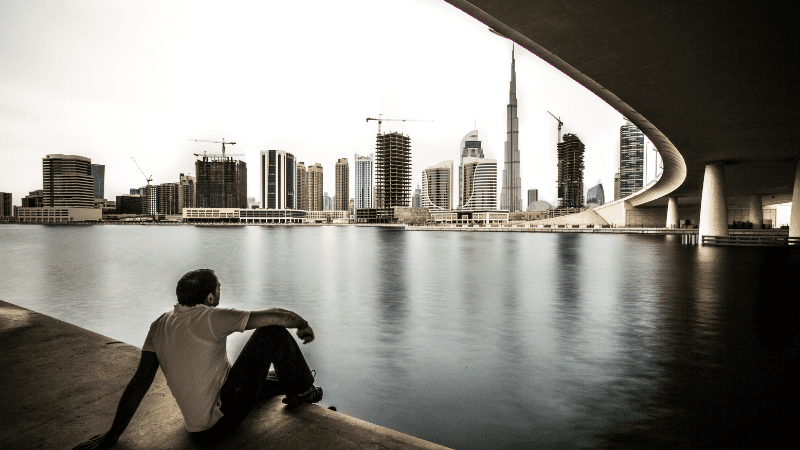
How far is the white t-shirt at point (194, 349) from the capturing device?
3.40 m

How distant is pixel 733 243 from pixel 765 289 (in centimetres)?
3890

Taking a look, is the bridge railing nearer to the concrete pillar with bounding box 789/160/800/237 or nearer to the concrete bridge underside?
the concrete pillar with bounding box 789/160/800/237

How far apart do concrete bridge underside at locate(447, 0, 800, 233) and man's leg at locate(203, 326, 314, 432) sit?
38.9ft

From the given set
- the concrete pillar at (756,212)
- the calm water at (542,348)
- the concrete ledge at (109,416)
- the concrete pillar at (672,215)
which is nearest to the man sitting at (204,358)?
the concrete ledge at (109,416)

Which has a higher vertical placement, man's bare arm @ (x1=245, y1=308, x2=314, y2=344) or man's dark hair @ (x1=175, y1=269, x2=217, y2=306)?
man's dark hair @ (x1=175, y1=269, x2=217, y2=306)

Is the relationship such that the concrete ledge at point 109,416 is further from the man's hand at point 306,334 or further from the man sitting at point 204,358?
the man's hand at point 306,334

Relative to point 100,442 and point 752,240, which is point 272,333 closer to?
point 100,442

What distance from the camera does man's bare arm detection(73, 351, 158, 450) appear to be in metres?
3.43

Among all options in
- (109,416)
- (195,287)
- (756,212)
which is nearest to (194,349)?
(195,287)

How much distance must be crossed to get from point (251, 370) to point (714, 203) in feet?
193

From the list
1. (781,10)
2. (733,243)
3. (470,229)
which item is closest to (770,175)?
(733,243)

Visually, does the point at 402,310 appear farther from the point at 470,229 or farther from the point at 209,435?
the point at 470,229

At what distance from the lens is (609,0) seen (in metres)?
12.2

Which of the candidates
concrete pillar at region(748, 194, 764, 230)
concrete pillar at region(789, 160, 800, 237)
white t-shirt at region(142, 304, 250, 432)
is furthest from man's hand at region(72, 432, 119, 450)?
concrete pillar at region(748, 194, 764, 230)
